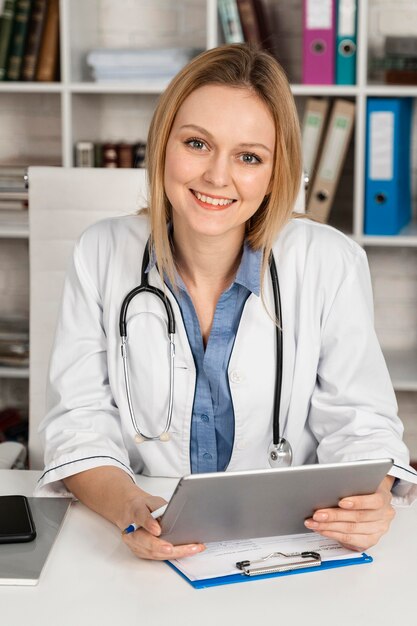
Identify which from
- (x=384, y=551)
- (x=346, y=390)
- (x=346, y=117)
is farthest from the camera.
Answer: (x=346, y=117)

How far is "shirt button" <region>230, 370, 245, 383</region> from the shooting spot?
146 cm

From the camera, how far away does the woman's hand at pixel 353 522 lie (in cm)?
115

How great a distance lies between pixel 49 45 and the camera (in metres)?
2.86

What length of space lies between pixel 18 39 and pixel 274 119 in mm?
1643

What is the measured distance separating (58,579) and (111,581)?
0.21 feet

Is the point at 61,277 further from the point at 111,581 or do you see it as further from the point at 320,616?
the point at 320,616

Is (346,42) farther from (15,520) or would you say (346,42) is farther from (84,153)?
(15,520)

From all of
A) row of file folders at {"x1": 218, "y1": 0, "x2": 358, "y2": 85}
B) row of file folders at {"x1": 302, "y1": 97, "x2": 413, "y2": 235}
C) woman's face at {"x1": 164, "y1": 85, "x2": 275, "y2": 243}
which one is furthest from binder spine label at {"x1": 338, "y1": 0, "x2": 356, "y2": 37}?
woman's face at {"x1": 164, "y1": 85, "x2": 275, "y2": 243}

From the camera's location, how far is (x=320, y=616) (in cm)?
100

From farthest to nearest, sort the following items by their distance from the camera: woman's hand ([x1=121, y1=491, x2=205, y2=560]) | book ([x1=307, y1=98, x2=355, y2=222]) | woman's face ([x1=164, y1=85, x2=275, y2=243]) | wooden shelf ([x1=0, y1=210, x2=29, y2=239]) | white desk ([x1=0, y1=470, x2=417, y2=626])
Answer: wooden shelf ([x1=0, y1=210, x2=29, y2=239])
book ([x1=307, y1=98, x2=355, y2=222])
woman's face ([x1=164, y1=85, x2=275, y2=243])
woman's hand ([x1=121, y1=491, x2=205, y2=560])
white desk ([x1=0, y1=470, x2=417, y2=626])

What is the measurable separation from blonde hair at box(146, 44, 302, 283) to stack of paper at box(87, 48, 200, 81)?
4.30ft

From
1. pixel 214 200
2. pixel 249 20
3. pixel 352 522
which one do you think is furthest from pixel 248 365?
pixel 249 20

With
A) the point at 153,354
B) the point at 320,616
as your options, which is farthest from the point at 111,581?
the point at 153,354

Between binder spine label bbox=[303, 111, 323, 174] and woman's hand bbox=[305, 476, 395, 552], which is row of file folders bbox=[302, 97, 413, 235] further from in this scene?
woman's hand bbox=[305, 476, 395, 552]
